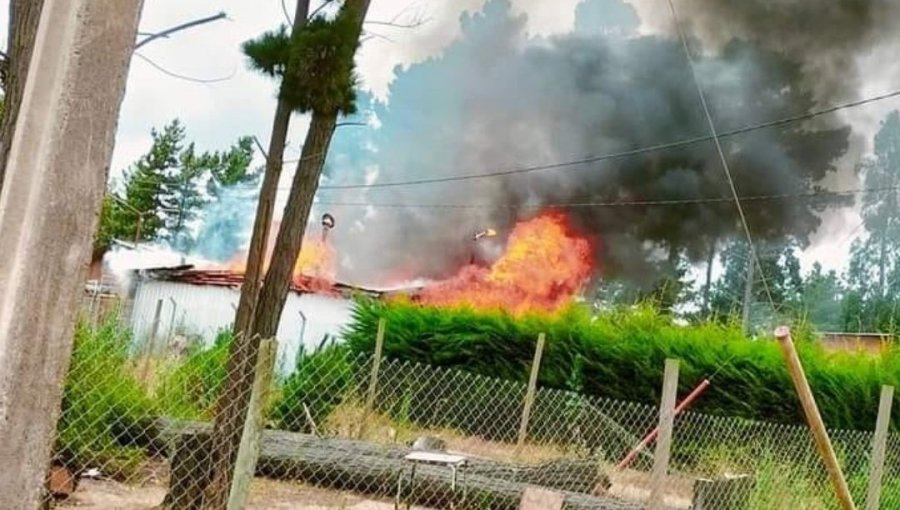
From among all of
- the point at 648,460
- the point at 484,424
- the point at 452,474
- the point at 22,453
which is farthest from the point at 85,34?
the point at 484,424

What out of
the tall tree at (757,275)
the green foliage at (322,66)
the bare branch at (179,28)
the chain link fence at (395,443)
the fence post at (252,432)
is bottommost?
the chain link fence at (395,443)

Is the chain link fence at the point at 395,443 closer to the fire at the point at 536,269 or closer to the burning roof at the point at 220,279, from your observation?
the burning roof at the point at 220,279

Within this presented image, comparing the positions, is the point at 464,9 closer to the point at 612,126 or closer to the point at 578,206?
the point at 612,126

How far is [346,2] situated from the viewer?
4680 millimetres

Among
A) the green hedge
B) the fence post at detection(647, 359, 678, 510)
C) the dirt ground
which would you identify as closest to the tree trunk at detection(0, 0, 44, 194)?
the dirt ground

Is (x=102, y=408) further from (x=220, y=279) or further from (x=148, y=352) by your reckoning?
(x=220, y=279)

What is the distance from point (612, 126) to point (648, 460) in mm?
19539

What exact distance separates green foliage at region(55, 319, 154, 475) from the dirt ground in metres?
0.17

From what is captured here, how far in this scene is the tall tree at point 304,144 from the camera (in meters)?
4.03

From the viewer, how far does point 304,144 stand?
4465 millimetres

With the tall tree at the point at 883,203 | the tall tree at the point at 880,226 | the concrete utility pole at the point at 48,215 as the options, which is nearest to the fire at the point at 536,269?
the tall tree at the point at 880,226

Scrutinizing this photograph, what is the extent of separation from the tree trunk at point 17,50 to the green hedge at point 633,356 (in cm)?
745

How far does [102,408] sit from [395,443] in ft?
8.97

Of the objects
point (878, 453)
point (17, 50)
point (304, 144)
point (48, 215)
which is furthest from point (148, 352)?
point (48, 215)
